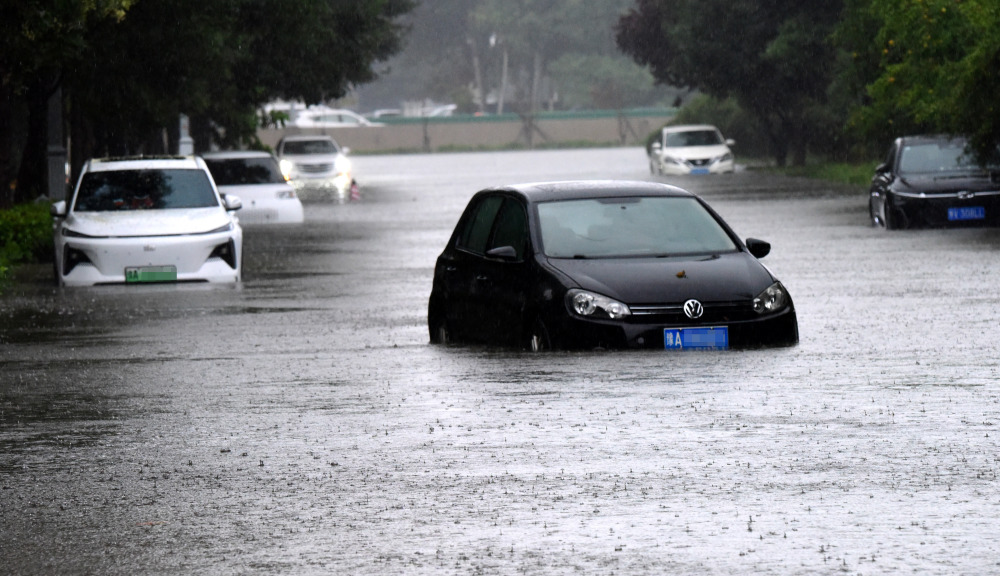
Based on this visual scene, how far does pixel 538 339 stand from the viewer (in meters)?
13.2

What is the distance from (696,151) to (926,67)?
1930 cm

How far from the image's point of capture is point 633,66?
136500 mm

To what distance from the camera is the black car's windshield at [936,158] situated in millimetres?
29672

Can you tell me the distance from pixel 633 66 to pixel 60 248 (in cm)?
11638

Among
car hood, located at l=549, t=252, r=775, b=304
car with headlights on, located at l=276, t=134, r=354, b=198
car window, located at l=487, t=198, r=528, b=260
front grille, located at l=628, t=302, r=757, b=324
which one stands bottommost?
car with headlights on, located at l=276, t=134, r=354, b=198

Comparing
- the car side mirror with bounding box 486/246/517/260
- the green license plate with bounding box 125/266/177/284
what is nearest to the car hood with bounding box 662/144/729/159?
the green license plate with bounding box 125/266/177/284

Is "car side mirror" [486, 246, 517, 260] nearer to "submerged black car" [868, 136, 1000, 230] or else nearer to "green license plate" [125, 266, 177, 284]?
"green license plate" [125, 266, 177, 284]

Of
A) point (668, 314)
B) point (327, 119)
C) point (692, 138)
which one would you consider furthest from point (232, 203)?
point (327, 119)

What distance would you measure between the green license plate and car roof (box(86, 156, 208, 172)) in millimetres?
1995

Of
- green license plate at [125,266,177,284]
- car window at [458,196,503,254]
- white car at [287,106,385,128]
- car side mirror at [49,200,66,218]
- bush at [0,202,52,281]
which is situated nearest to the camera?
car window at [458,196,503,254]

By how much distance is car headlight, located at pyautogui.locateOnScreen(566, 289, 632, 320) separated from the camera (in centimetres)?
1284

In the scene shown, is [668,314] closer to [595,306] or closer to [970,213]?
[595,306]

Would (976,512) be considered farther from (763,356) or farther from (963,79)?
(963,79)

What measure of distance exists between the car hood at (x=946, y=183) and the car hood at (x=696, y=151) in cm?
2602
